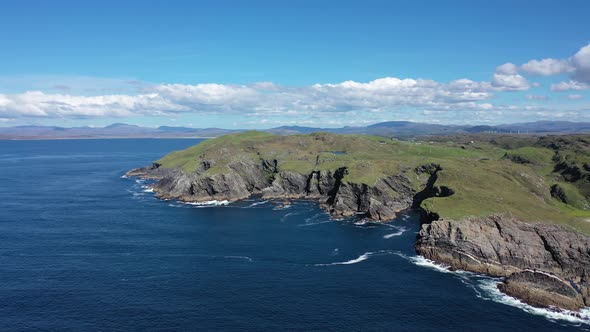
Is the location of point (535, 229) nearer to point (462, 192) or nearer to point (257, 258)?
point (462, 192)

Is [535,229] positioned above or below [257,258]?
above

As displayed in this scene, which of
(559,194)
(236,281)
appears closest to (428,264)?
(236,281)

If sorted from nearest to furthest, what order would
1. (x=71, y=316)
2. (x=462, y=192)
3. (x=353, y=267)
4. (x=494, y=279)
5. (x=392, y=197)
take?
(x=71, y=316)
(x=494, y=279)
(x=353, y=267)
(x=462, y=192)
(x=392, y=197)

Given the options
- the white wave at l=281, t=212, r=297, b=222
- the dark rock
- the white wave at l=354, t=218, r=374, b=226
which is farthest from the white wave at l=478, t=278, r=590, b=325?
the dark rock

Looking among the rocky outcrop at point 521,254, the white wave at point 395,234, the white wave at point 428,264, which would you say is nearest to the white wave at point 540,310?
the rocky outcrop at point 521,254

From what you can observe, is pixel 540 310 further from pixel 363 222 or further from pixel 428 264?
pixel 363 222

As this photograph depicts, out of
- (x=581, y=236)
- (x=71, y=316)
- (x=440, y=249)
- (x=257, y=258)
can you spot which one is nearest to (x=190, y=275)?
(x=257, y=258)

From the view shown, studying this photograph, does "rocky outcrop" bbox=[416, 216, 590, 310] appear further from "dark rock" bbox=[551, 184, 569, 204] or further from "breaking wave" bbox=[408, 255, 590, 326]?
"dark rock" bbox=[551, 184, 569, 204]
